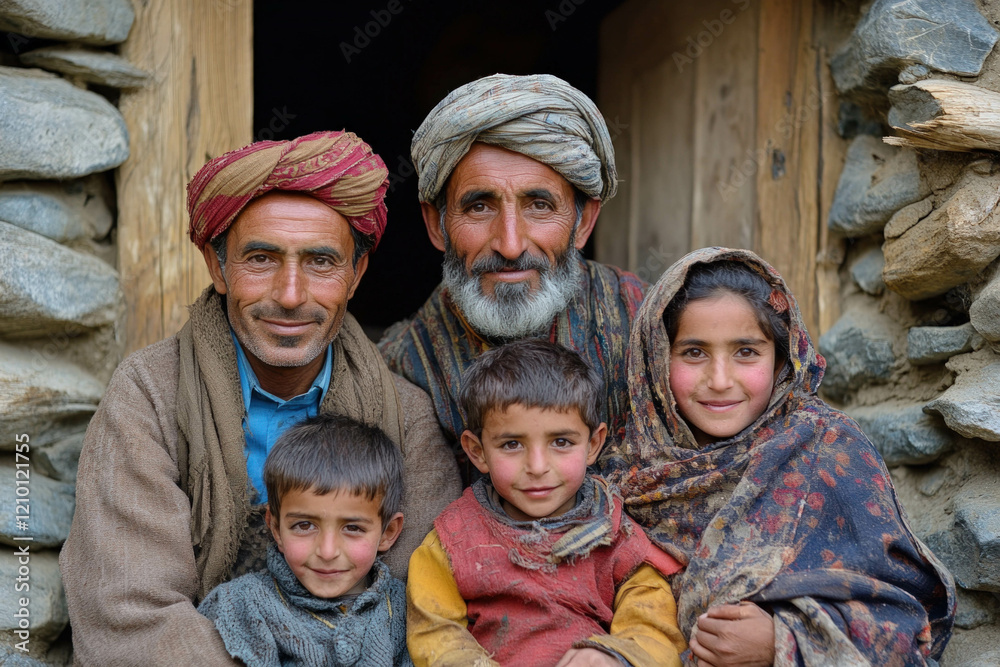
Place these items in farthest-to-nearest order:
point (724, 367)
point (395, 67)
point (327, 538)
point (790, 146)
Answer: point (395, 67) → point (790, 146) → point (724, 367) → point (327, 538)

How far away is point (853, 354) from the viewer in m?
2.89

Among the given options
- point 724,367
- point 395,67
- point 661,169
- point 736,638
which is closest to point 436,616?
point 736,638

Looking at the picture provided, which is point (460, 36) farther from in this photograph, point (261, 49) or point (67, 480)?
point (67, 480)

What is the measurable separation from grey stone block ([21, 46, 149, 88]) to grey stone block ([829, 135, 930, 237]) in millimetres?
2273

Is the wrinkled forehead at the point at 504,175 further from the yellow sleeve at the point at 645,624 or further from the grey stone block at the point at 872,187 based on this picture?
the yellow sleeve at the point at 645,624

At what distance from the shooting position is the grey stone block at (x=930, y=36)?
101 inches

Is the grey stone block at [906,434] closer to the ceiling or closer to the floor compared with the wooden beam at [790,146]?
closer to the floor

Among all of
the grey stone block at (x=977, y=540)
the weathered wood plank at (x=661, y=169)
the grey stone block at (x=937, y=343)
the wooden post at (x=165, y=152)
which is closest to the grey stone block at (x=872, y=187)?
the grey stone block at (x=937, y=343)

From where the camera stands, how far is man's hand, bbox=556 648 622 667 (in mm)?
2023

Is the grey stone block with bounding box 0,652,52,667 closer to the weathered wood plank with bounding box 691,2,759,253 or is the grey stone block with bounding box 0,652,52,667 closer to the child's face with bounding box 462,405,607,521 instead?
the child's face with bounding box 462,405,607,521

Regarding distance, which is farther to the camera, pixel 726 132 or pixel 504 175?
pixel 726 132

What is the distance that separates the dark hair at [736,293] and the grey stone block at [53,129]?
1.70 meters

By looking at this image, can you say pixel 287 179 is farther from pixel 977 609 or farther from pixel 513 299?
pixel 977 609

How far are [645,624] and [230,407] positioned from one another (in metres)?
1.20
